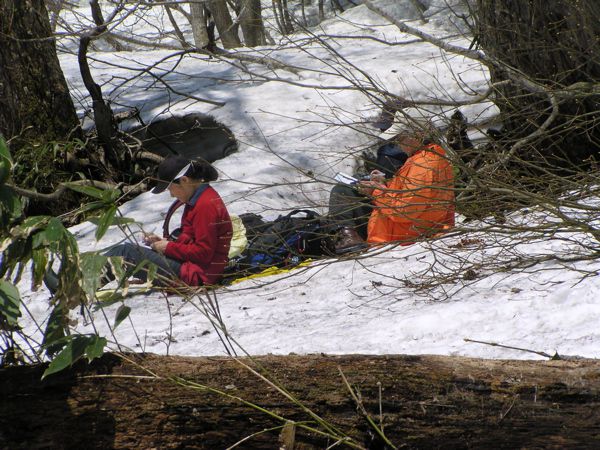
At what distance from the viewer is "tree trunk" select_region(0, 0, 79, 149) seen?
7.50m

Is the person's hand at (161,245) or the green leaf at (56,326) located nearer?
the green leaf at (56,326)

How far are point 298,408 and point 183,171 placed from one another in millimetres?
3420

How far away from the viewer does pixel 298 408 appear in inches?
Answer: 101

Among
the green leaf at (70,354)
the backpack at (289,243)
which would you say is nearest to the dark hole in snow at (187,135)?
the backpack at (289,243)

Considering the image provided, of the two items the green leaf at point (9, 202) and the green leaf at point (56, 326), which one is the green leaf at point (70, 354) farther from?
the green leaf at point (9, 202)

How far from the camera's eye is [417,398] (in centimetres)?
258

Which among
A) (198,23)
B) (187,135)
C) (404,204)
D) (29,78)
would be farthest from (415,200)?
(198,23)

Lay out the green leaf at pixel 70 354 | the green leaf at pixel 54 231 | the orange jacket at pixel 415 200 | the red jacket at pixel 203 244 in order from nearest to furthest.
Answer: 1. the green leaf at pixel 70 354
2. the green leaf at pixel 54 231
3. the orange jacket at pixel 415 200
4. the red jacket at pixel 203 244

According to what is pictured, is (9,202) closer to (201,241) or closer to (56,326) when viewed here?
(56,326)

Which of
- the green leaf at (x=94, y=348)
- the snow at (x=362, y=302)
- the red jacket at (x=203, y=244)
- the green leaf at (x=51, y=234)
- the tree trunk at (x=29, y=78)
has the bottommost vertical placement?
the snow at (x=362, y=302)

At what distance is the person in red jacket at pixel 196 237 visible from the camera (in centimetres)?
559


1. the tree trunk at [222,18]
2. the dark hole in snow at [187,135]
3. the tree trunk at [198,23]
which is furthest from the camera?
the tree trunk at [198,23]

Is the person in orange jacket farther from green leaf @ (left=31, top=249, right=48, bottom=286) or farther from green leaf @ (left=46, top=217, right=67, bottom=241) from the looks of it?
green leaf @ (left=46, top=217, right=67, bottom=241)

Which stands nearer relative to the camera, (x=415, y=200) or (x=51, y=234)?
(x=51, y=234)
